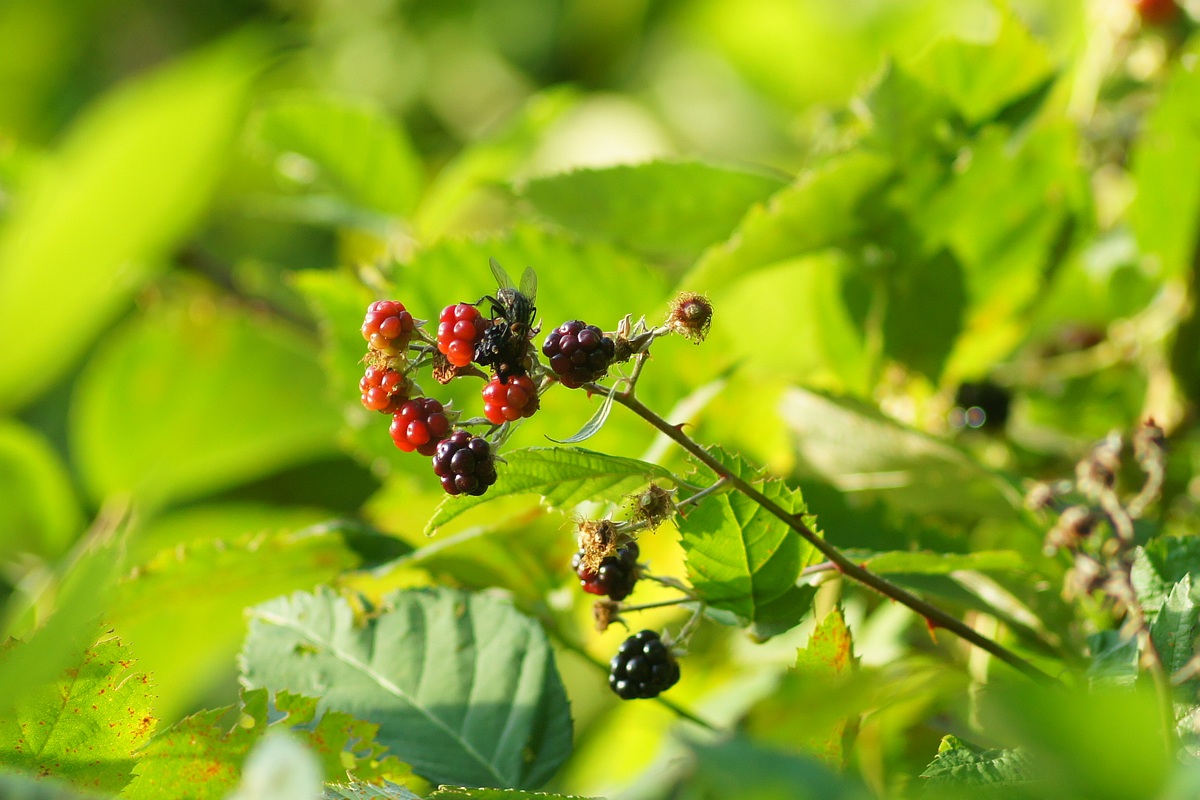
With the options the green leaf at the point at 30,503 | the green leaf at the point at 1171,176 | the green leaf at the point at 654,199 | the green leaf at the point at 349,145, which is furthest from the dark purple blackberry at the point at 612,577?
the green leaf at the point at 30,503

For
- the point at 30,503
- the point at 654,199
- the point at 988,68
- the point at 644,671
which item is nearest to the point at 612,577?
the point at 644,671

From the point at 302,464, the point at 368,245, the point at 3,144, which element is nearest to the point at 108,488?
the point at 3,144

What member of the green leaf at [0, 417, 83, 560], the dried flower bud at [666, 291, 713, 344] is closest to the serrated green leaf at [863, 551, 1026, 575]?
the dried flower bud at [666, 291, 713, 344]

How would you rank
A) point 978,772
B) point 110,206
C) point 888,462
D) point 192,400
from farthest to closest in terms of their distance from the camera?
point 192,400 < point 110,206 < point 888,462 < point 978,772

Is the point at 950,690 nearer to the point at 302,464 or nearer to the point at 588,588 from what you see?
the point at 588,588

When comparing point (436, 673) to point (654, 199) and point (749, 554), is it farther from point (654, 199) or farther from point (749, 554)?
point (654, 199)

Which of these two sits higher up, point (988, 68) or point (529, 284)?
point (988, 68)
